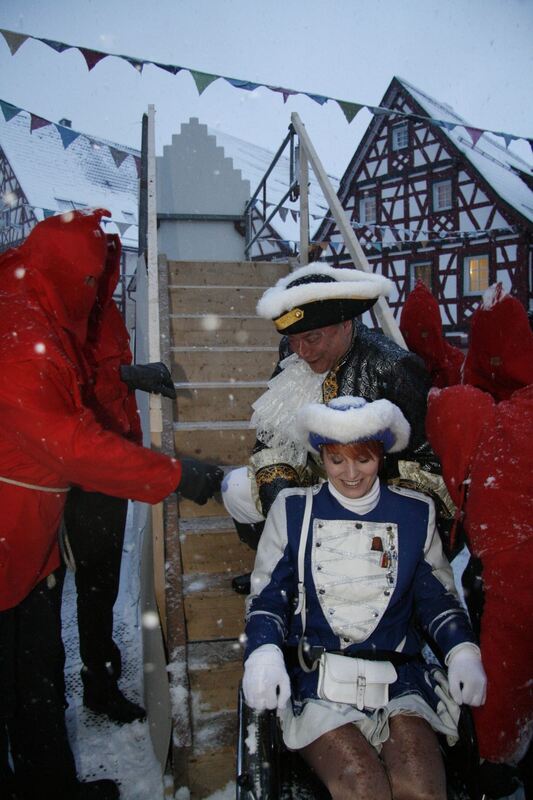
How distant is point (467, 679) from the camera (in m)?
1.50

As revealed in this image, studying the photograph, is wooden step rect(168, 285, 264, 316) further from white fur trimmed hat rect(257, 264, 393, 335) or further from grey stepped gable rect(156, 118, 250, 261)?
grey stepped gable rect(156, 118, 250, 261)

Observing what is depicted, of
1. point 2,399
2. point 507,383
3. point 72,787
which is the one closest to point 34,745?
point 72,787

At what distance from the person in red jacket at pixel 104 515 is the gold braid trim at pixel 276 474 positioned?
0.67 metres

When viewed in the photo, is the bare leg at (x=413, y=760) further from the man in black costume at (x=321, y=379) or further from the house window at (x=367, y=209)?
the house window at (x=367, y=209)

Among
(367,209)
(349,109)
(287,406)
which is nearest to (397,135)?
(367,209)

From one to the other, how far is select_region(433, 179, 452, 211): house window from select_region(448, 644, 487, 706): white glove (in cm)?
1639

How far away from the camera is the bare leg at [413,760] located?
143 centimetres

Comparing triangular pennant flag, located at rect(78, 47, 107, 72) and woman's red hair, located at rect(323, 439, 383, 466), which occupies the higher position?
triangular pennant flag, located at rect(78, 47, 107, 72)

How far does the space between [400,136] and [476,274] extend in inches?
206

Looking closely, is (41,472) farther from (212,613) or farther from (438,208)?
(438,208)

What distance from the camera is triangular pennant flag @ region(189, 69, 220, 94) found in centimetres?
537

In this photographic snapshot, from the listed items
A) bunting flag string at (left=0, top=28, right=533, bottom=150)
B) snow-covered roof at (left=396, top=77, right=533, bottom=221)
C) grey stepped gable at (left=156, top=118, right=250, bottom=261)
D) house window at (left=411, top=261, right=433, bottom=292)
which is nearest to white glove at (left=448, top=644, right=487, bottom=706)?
bunting flag string at (left=0, top=28, right=533, bottom=150)

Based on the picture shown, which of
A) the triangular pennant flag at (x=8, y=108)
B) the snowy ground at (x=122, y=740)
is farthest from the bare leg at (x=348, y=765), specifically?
the triangular pennant flag at (x=8, y=108)

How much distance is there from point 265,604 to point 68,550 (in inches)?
34.1
